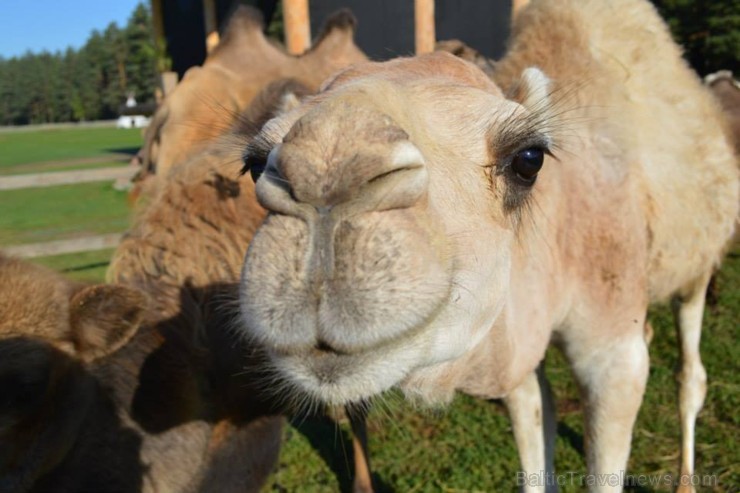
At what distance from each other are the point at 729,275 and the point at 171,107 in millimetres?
5977

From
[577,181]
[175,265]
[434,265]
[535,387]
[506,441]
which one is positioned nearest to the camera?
[434,265]

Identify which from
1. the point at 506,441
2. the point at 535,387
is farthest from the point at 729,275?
the point at 535,387

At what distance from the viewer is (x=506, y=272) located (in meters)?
1.97

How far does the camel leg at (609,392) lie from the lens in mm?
2770

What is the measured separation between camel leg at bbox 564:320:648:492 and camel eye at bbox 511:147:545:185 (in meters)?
1.15

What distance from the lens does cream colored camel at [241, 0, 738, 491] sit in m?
1.35

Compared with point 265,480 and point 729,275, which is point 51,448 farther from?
point 729,275

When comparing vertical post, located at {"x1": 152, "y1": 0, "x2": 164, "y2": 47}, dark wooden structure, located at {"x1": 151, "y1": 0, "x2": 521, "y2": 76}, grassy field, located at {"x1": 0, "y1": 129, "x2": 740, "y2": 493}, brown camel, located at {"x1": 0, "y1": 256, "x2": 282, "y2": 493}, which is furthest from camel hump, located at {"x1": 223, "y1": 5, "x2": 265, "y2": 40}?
vertical post, located at {"x1": 152, "y1": 0, "x2": 164, "y2": 47}

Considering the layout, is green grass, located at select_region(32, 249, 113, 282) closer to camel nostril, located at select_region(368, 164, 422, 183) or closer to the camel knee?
the camel knee

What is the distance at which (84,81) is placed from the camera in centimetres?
8756

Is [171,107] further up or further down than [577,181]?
further down

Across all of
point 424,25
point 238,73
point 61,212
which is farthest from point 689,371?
point 61,212

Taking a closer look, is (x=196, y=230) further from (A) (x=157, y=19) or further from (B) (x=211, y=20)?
(A) (x=157, y=19)

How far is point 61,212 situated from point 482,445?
1211 centimetres
